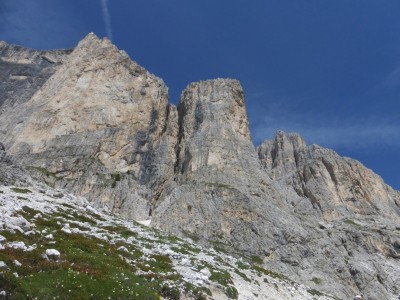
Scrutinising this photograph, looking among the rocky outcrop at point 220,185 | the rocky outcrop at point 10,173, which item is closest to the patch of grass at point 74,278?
the rocky outcrop at point 10,173

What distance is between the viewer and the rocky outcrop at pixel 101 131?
320 feet

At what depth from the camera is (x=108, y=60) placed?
460 ft

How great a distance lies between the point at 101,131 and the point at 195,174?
30353mm

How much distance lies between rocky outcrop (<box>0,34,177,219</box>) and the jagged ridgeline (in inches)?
14.5

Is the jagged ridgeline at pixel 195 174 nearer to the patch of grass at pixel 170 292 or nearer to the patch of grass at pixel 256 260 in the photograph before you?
the patch of grass at pixel 256 260

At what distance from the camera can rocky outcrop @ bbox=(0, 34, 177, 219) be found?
320ft

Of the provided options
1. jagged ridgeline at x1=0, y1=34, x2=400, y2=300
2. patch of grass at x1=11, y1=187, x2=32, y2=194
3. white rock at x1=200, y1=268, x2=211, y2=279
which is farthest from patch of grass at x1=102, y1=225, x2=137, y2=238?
jagged ridgeline at x1=0, y1=34, x2=400, y2=300

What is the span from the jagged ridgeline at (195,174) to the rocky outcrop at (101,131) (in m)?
0.37

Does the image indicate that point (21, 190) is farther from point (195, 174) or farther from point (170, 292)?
point (195, 174)

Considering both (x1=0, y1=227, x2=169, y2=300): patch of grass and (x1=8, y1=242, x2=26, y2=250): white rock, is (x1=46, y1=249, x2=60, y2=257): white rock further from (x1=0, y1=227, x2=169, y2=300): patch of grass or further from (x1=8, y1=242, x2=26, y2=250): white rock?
(x1=8, y1=242, x2=26, y2=250): white rock

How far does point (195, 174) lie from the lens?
111562 mm

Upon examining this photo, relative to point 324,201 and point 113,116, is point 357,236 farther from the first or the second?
point 113,116

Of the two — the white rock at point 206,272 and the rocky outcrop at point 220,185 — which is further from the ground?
the rocky outcrop at point 220,185

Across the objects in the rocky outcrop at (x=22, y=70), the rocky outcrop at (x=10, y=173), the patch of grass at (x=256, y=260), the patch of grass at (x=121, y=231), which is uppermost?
the rocky outcrop at (x=22, y=70)
